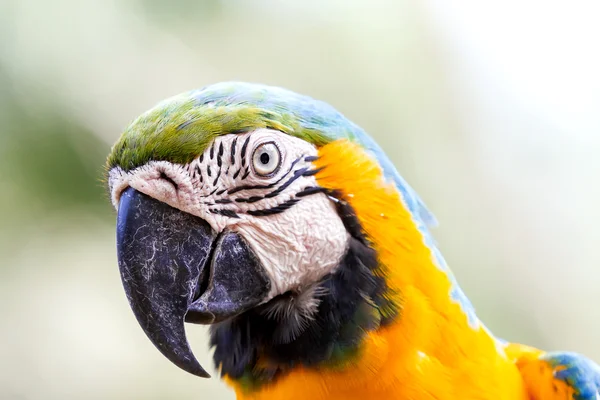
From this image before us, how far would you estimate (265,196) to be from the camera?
113cm

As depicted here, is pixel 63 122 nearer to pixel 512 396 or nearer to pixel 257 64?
pixel 257 64

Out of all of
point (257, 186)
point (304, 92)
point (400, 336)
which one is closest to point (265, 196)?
point (257, 186)

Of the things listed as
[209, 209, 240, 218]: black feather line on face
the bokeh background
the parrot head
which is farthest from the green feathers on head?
the bokeh background

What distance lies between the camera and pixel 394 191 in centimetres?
125

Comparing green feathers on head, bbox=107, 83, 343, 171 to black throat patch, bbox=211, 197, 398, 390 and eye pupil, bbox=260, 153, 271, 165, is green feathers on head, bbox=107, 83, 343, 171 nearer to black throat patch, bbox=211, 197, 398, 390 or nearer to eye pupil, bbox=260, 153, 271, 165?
eye pupil, bbox=260, 153, 271, 165

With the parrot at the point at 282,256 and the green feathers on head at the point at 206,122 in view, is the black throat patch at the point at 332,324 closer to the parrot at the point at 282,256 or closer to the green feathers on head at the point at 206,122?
the parrot at the point at 282,256

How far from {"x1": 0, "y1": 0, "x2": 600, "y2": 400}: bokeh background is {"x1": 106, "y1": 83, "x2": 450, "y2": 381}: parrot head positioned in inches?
77.7

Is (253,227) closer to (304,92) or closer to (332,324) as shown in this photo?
(332,324)

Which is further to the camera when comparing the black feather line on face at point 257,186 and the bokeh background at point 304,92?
the bokeh background at point 304,92

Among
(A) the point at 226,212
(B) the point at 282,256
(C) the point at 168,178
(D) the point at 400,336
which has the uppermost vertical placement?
(C) the point at 168,178

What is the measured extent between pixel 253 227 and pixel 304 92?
2.44m

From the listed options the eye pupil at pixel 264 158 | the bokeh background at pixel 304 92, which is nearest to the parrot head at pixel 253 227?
the eye pupil at pixel 264 158

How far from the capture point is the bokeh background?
3.01 metres

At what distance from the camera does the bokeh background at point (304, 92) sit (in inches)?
118
